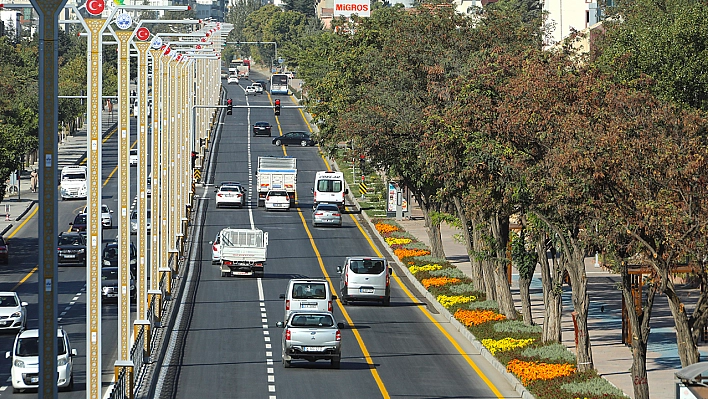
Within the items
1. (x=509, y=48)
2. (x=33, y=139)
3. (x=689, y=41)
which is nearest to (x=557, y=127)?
(x=689, y=41)

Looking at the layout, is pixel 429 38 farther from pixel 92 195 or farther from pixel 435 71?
pixel 92 195

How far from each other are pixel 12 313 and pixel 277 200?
40851 mm

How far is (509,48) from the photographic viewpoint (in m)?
46.2

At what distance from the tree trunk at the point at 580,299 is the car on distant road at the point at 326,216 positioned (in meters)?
41.9

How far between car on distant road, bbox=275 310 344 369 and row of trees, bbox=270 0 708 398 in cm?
504

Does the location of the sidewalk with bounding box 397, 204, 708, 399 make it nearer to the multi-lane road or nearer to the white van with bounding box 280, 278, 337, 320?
the multi-lane road

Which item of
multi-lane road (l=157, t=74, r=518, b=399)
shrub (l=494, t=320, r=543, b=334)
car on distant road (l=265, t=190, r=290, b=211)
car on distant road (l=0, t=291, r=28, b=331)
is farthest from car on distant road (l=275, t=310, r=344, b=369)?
car on distant road (l=265, t=190, r=290, b=211)

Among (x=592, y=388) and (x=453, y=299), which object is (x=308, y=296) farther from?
(x=592, y=388)

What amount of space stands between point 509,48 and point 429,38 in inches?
180

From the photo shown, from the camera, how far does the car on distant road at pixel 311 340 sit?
34219 millimetres

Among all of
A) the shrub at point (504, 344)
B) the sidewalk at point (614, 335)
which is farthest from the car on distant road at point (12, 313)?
the sidewalk at point (614, 335)

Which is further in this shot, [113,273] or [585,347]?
[113,273]

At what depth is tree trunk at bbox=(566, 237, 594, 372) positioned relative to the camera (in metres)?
30.8

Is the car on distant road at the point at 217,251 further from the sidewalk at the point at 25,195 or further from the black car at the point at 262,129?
the black car at the point at 262,129
